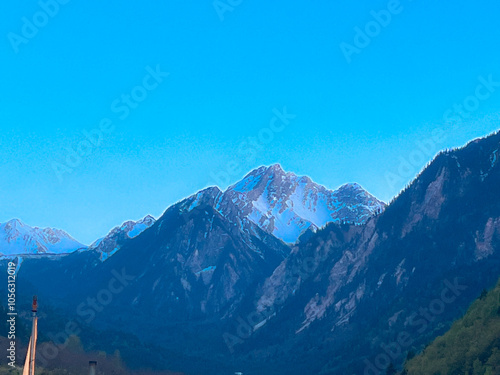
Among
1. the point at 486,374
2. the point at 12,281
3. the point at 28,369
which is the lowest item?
the point at 486,374

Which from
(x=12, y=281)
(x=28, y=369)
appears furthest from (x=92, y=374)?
(x=12, y=281)

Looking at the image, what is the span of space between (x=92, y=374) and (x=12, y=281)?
6636cm

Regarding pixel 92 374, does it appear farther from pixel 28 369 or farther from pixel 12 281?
pixel 12 281

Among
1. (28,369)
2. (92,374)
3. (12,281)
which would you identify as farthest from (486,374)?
(28,369)

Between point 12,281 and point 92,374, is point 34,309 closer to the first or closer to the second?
point 92,374

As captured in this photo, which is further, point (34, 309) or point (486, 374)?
point (486, 374)

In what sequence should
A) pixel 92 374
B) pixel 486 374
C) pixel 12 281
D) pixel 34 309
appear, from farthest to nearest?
pixel 486 374, pixel 12 281, pixel 92 374, pixel 34 309

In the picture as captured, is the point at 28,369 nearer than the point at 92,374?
Yes

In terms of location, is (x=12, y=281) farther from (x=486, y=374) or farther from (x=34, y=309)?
(x=486, y=374)

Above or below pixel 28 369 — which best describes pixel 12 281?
above

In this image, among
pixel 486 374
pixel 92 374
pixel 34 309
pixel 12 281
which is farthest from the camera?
pixel 486 374

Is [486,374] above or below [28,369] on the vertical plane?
below

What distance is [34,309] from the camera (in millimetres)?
55188

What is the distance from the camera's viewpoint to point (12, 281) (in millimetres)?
137875
